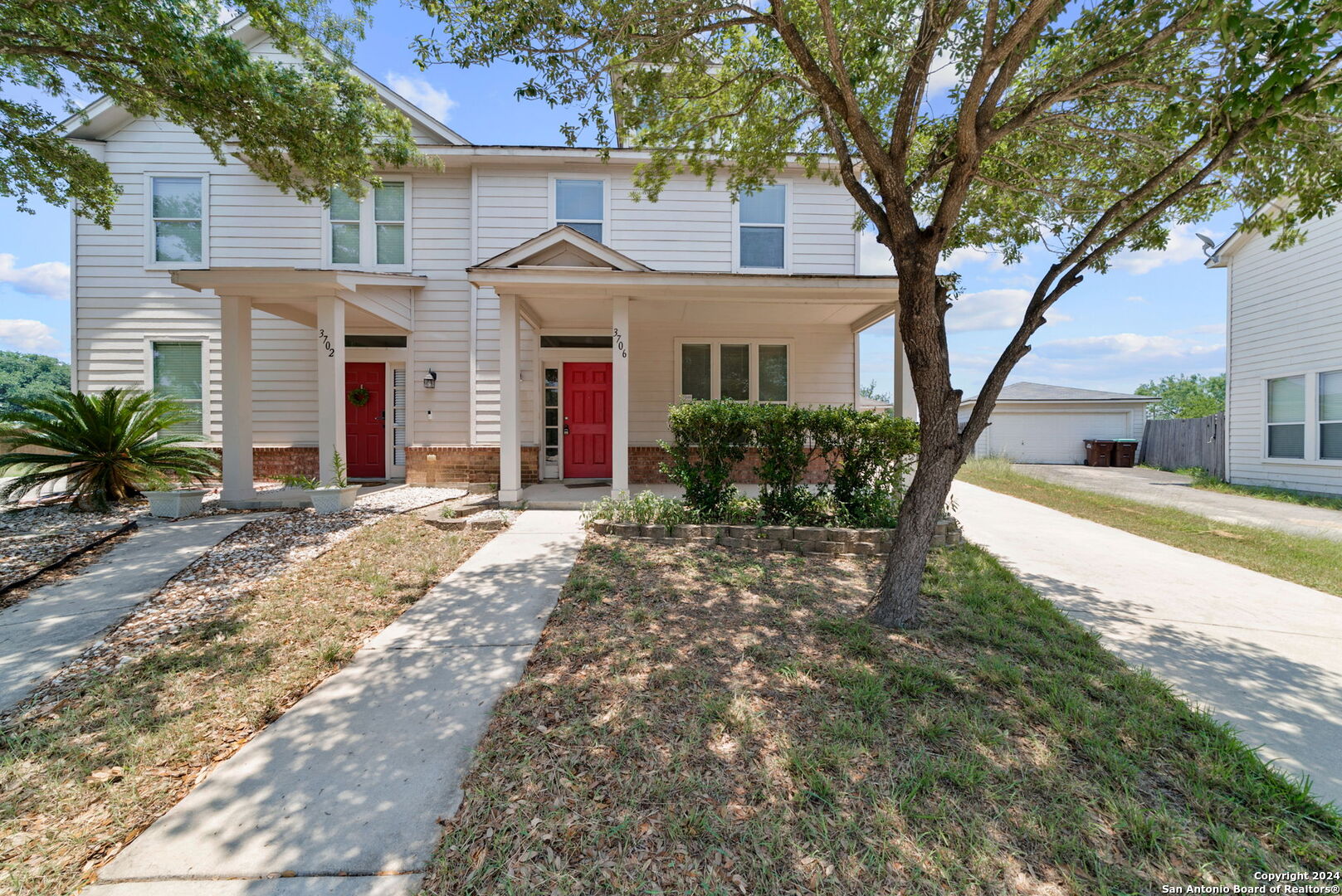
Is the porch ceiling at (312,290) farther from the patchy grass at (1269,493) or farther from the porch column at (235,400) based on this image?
the patchy grass at (1269,493)

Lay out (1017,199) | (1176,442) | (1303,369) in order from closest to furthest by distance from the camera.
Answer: (1017,199)
(1303,369)
(1176,442)

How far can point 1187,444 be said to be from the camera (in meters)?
15.5

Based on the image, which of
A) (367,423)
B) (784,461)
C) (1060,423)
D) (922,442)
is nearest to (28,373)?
(367,423)

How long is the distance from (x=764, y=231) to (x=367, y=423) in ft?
27.0

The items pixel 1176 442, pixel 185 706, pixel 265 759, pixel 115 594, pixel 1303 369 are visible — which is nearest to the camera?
pixel 265 759

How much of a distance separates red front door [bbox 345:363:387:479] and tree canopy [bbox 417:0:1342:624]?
256 inches

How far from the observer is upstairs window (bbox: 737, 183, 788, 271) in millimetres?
9602

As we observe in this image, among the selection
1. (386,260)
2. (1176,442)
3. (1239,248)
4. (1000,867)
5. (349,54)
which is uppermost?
(349,54)

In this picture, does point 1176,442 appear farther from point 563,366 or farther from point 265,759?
point 265,759

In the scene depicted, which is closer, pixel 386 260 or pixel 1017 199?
pixel 1017 199

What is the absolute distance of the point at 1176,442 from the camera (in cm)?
1611

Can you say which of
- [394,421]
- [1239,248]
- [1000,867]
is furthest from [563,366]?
[1239,248]

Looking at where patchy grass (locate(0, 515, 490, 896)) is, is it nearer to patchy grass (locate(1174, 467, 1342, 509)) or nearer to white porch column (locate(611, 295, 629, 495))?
white porch column (locate(611, 295, 629, 495))

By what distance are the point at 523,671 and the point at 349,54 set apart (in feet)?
29.2
